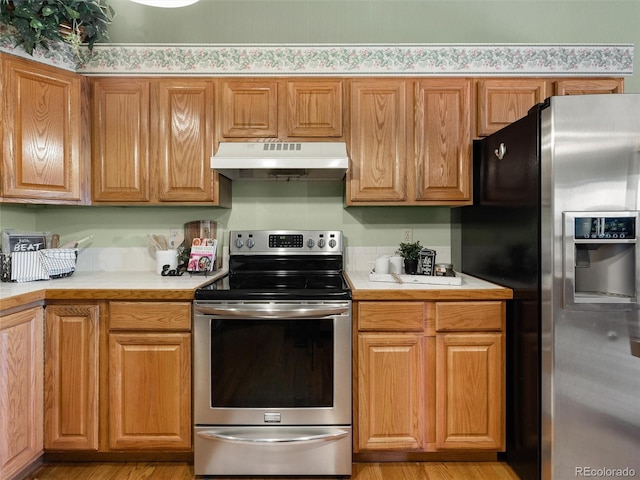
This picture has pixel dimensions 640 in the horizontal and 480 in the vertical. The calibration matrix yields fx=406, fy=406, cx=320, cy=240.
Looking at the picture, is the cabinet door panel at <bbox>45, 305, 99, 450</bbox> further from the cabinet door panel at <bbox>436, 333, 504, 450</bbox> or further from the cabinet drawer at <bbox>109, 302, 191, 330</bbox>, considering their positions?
the cabinet door panel at <bbox>436, 333, 504, 450</bbox>

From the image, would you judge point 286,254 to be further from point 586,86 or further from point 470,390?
point 586,86

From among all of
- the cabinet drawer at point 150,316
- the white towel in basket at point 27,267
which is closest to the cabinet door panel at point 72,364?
the cabinet drawer at point 150,316

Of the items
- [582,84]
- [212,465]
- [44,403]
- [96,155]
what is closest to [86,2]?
[96,155]

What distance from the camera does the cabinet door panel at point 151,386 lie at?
1.94 meters

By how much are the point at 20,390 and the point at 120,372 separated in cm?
40

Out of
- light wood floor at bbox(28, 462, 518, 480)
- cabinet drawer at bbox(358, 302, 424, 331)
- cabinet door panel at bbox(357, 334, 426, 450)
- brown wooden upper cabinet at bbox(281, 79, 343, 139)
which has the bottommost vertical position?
light wood floor at bbox(28, 462, 518, 480)

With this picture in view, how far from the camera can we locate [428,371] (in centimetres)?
196

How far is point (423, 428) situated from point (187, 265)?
159 centimetres

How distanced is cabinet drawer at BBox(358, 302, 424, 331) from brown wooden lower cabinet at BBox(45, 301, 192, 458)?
844mm

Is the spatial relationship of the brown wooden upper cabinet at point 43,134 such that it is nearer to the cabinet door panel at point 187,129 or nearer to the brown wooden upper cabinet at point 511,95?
the cabinet door panel at point 187,129

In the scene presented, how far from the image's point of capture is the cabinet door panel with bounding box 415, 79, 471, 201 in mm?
2295

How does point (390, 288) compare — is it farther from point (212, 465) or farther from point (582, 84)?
point (582, 84)

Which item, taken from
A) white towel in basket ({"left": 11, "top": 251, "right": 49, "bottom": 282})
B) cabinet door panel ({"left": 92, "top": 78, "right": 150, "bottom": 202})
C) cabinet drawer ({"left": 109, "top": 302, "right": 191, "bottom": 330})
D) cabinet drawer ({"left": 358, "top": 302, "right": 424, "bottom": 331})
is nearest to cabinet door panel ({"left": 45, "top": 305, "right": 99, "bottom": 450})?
cabinet drawer ({"left": 109, "top": 302, "right": 191, "bottom": 330})

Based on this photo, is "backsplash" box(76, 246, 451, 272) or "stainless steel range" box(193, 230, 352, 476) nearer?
"stainless steel range" box(193, 230, 352, 476)
